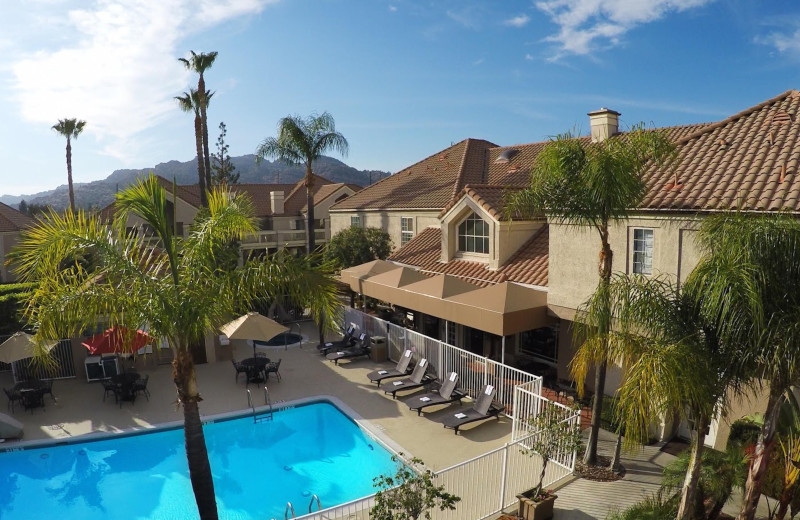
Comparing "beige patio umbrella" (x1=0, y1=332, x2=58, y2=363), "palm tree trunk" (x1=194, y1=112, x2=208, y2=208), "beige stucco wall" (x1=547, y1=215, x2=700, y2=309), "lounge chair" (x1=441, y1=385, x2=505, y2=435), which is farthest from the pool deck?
"palm tree trunk" (x1=194, y1=112, x2=208, y2=208)

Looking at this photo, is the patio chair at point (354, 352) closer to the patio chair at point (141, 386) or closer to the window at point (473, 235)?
the window at point (473, 235)

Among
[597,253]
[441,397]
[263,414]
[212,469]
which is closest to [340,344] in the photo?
[263,414]

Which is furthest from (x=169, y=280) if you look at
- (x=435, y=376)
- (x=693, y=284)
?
(x=435, y=376)

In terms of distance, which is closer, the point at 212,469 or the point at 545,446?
the point at 545,446

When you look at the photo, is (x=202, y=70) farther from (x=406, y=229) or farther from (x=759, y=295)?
(x=759, y=295)

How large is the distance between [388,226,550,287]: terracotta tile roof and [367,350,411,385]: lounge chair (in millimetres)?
3897

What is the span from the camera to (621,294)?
26.4ft

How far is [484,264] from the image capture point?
20.5 metres

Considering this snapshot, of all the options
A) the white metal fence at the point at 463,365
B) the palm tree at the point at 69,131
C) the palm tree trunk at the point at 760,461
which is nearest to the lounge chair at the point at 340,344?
the white metal fence at the point at 463,365

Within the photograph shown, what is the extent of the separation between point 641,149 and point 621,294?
4.10 metres

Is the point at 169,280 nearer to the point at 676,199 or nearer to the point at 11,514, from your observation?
the point at 11,514

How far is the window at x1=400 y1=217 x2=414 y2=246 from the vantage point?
2778 cm

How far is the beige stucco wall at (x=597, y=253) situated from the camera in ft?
40.0

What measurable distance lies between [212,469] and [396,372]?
704 centimetres
